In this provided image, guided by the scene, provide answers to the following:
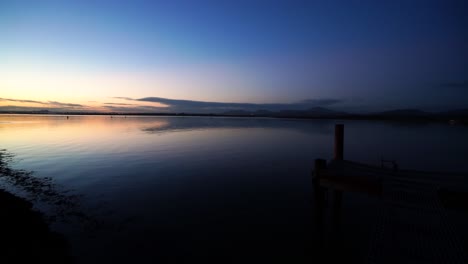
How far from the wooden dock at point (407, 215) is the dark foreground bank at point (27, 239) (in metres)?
9.65

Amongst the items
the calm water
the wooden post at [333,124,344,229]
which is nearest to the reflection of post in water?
the calm water

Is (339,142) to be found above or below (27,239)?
above

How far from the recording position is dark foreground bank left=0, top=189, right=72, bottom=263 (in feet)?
24.5

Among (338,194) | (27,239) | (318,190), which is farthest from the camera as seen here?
(338,194)

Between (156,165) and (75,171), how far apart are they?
629cm

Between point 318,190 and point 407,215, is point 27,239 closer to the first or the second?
point 318,190

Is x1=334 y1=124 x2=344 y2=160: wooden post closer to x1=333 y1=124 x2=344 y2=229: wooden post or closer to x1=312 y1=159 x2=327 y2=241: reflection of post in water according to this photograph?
x1=333 y1=124 x2=344 y2=229: wooden post

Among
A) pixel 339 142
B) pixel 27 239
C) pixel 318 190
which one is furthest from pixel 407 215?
pixel 27 239

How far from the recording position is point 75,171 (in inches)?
731

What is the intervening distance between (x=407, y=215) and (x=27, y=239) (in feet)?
42.3

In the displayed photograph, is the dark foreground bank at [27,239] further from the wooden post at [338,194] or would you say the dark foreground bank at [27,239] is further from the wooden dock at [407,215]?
the wooden post at [338,194]

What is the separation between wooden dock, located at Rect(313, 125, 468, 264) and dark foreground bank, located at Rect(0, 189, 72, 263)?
9654mm

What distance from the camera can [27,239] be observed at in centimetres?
835

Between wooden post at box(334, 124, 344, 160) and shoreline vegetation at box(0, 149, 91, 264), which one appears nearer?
shoreline vegetation at box(0, 149, 91, 264)
